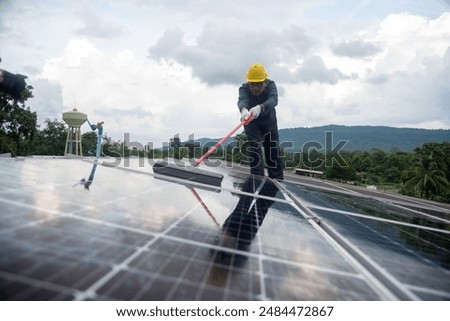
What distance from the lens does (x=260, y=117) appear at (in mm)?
8000

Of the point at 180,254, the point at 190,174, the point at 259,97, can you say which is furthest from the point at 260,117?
the point at 180,254

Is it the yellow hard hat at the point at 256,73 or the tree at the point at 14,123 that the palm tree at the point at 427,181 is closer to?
the yellow hard hat at the point at 256,73

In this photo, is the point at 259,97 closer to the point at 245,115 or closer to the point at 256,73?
the point at 256,73

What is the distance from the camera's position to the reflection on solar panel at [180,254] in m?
1.18

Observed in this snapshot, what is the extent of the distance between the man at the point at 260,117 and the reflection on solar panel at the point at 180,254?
4.56 m

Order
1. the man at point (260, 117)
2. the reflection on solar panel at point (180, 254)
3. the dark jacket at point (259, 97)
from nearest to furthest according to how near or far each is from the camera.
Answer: the reflection on solar panel at point (180, 254), the man at point (260, 117), the dark jacket at point (259, 97)

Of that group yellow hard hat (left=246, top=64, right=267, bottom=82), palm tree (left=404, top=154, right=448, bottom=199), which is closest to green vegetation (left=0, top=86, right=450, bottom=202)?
palm tree (left=404, top=154, right=448, bottom=199)

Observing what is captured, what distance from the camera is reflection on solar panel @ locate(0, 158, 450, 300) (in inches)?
46.3

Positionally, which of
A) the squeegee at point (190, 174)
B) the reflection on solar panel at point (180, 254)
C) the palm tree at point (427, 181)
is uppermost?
the squeegee at point (190, 174)

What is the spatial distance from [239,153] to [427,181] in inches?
1187

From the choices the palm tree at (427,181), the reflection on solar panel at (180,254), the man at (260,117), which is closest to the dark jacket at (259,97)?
the man at (260,117)

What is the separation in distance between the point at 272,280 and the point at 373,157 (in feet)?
402

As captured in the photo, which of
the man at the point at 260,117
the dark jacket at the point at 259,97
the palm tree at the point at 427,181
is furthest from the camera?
the palm tree at the point at 427,181
